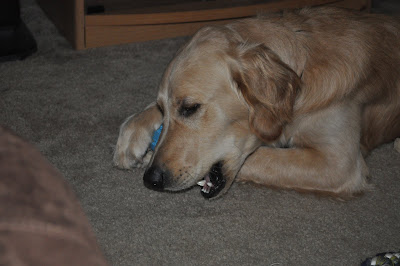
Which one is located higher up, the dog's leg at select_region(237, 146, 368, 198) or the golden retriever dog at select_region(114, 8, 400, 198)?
the golden retriever dog at select_region(114, 8, 400, 198)

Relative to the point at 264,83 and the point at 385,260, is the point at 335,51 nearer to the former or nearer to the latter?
the point at 264,83

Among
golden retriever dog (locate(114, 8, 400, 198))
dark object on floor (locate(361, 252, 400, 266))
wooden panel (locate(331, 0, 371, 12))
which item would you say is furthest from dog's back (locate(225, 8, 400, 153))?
wooden panel (locate(331, 0, 371, 12))

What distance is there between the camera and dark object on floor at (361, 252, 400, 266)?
64.1 inches

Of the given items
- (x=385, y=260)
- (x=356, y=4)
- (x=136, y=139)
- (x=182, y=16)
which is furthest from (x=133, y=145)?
(x=356, y=4)

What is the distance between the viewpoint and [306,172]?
2.07 meters

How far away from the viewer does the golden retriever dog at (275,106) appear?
6.18ft

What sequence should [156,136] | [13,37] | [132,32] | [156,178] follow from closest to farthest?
1. [156,178]
2. [156,136]
3. [13,37]
4. [132,32]

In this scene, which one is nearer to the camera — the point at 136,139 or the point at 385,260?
the point at 385,260

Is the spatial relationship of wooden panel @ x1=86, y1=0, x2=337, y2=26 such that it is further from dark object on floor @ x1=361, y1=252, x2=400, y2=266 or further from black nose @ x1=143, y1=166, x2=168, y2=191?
dark object on floor @ x1=361, y1=252, x2=400, y2=266

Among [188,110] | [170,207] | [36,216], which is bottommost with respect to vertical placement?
[170,207]

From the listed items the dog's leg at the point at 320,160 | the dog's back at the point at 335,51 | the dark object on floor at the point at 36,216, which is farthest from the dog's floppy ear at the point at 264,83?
the dark object on floor at the point at 36,216

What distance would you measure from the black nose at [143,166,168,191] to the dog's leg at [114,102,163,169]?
→ 1.01 ft

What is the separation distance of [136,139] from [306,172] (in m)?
0.77

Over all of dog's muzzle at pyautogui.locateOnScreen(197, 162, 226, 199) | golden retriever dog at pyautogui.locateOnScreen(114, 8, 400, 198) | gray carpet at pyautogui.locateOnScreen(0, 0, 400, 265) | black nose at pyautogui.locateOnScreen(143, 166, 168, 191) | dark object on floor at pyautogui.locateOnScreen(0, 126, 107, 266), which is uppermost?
dark object on floor at pyautogui.locateOnScreen(0, 126, 107, 266)
